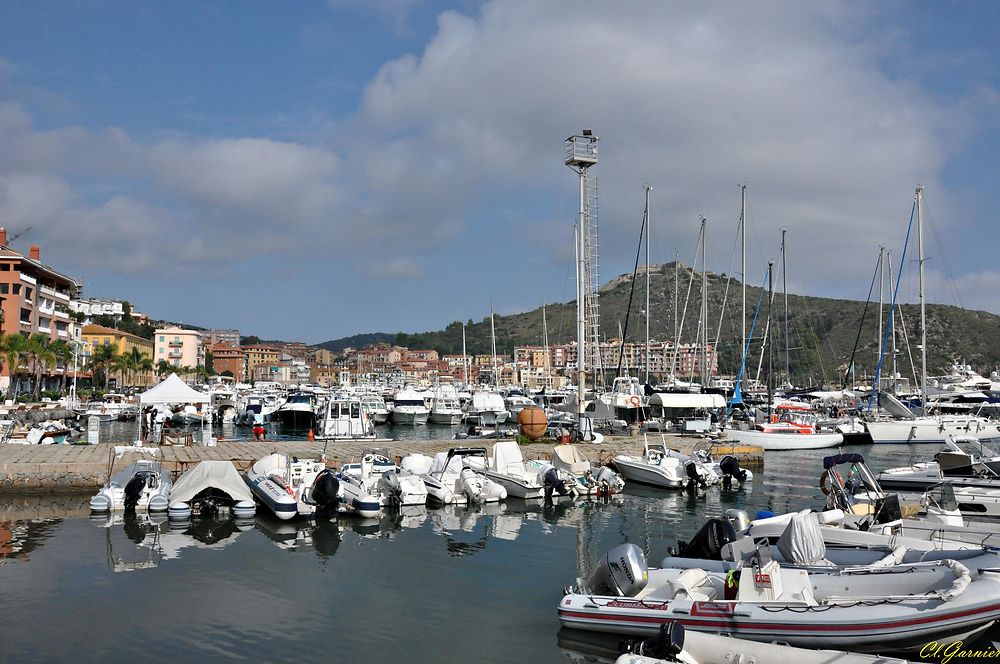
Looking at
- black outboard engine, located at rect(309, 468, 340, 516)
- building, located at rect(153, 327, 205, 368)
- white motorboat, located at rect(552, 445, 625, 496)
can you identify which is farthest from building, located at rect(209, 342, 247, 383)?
black outboard engine, located at rect(309, 468, 340, 516)

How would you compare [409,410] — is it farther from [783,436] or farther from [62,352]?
[62,352]

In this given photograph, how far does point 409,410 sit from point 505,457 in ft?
131

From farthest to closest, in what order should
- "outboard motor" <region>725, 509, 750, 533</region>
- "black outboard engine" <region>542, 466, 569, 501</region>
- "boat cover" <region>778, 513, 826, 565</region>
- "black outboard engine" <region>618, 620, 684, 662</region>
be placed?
"black outboard engine" <region>542, 466, 569, 501</region> < "outboard motor" <region>725, 509, 750, 533</region> < "boat cover" <region>778, 513, 826, 565</region> < "black outboard engine" <region>618, 620, 684, 662</region>

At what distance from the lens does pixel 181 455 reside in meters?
28.9

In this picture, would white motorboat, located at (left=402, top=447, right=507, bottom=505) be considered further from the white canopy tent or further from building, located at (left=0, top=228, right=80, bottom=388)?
building, located at (left=0, top=228, right=80, bottom=388)

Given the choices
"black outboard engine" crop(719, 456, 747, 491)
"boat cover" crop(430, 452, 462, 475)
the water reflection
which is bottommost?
the water reflection

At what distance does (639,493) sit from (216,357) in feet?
606

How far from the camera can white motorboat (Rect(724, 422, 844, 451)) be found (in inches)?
1702

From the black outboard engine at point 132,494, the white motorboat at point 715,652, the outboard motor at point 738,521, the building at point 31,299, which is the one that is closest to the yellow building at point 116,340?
the building at point 31,299

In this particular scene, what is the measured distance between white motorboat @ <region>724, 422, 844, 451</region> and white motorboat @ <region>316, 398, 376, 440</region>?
2034 cm

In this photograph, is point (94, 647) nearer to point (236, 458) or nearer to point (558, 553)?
point (558, 553)

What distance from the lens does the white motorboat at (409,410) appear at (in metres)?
64.9

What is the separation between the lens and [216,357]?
19550 cm

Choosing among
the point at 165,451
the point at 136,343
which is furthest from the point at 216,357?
the point at 165,451
